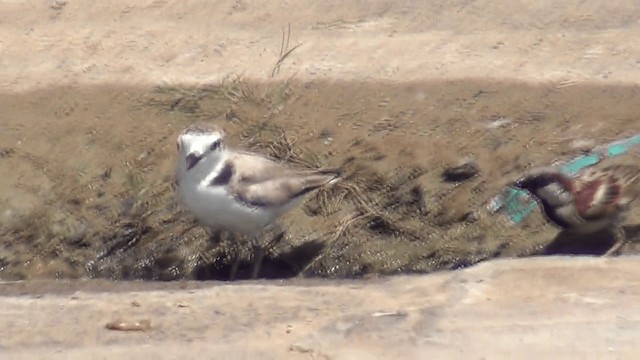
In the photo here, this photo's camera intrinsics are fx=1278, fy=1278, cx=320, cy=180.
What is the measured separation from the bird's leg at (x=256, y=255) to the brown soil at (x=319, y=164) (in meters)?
0.10

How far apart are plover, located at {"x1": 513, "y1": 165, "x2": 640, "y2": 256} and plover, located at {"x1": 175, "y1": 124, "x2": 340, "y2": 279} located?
1.48 meters

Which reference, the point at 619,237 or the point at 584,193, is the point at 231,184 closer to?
the point at 584,193

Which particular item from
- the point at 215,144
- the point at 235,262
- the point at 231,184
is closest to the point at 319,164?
the point at 235,262

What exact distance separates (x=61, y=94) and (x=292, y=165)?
192 cm

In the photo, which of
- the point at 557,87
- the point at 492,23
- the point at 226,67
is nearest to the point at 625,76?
the point at 557,87

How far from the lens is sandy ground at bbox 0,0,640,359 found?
259 inches

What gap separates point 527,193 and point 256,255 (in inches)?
73.3

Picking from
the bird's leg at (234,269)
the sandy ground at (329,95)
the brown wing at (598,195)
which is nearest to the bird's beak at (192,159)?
the sandy ground at (329,95)

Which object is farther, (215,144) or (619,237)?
(619,237)

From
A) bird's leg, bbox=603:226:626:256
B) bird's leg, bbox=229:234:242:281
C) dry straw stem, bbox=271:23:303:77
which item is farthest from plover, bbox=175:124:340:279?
bird's leg, bbox=603:226:626:256

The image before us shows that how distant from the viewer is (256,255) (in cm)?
860

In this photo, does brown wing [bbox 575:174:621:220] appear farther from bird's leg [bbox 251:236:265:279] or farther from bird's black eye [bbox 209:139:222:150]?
bird's black eye [bbox 209:139:222:150]

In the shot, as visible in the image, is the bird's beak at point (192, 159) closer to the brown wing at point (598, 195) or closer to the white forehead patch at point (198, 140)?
the white forehead patch at point (198, 140)

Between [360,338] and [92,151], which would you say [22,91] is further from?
[360,338]
